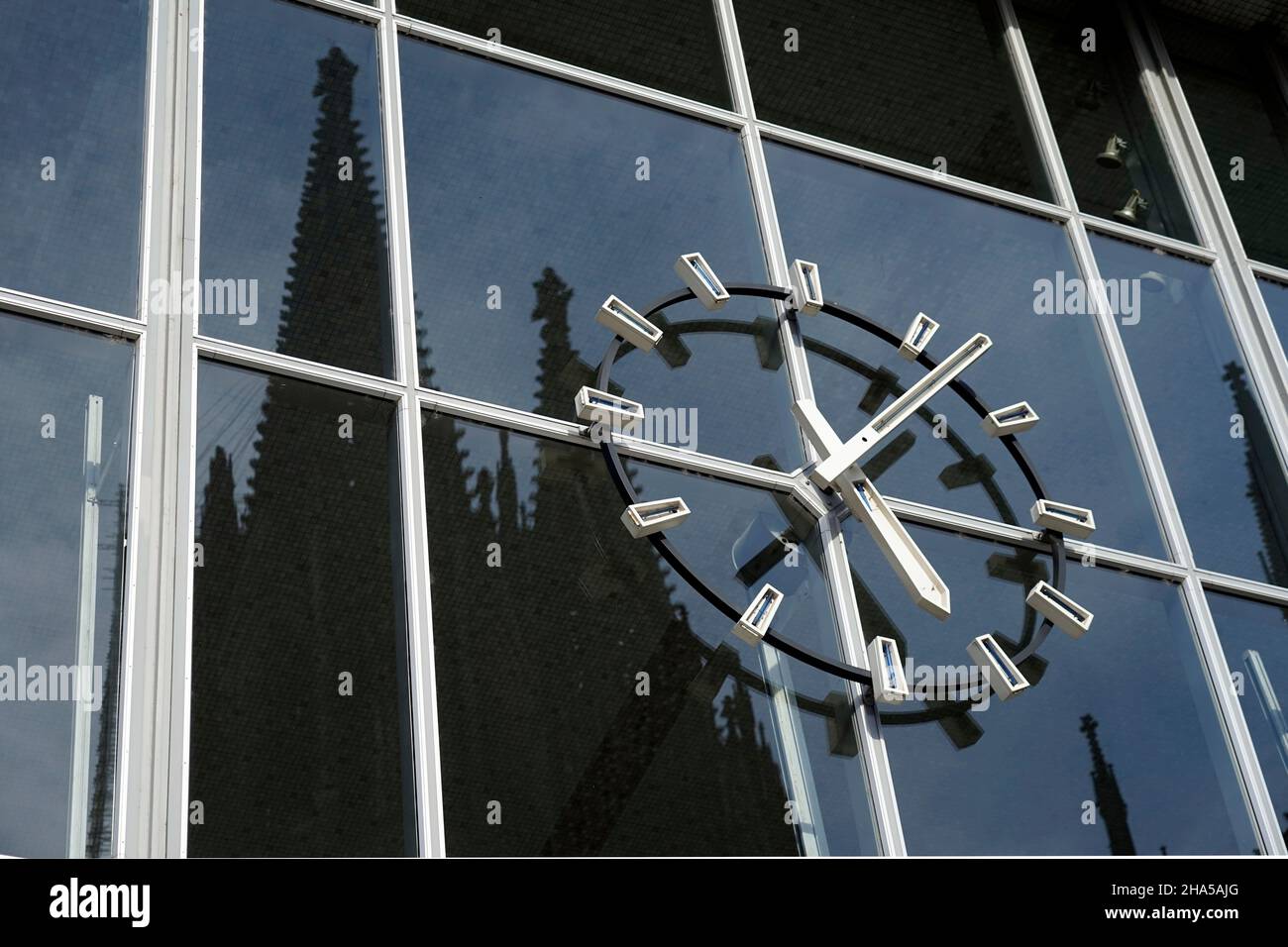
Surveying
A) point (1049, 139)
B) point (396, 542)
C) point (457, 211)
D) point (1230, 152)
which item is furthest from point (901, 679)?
point (1230, 152)

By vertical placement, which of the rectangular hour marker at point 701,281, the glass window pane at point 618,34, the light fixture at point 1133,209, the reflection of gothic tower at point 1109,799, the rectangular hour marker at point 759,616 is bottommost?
the reflection of gothic tower at point 1109,799

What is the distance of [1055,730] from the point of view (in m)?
5.49

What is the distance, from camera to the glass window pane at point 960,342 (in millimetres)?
5988

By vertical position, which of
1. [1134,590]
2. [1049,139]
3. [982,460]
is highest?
[1049,139]

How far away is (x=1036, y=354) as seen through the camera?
6.47 m

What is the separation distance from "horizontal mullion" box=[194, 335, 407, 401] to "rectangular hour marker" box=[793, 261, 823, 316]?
154cm

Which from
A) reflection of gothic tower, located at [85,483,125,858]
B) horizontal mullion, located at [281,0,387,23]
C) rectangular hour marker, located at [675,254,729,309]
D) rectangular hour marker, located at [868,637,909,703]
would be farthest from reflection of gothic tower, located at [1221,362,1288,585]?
reflection of gothic tower, located at [85,483,125,858]

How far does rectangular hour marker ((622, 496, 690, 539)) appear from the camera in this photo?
208 inches

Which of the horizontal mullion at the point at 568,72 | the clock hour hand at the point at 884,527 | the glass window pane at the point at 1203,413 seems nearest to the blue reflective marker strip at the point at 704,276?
the clock hour hand at the point at 884,527

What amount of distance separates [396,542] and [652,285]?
148cm

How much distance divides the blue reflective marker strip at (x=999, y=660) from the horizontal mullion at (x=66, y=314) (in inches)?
107

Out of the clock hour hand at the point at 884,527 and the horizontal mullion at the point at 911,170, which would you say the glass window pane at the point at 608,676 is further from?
the horizontal mullion at the point at 911,170

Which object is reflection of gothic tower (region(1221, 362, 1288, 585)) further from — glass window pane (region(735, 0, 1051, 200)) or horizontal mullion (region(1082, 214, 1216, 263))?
glass window pane (region(735, 0, 1051, 200))
